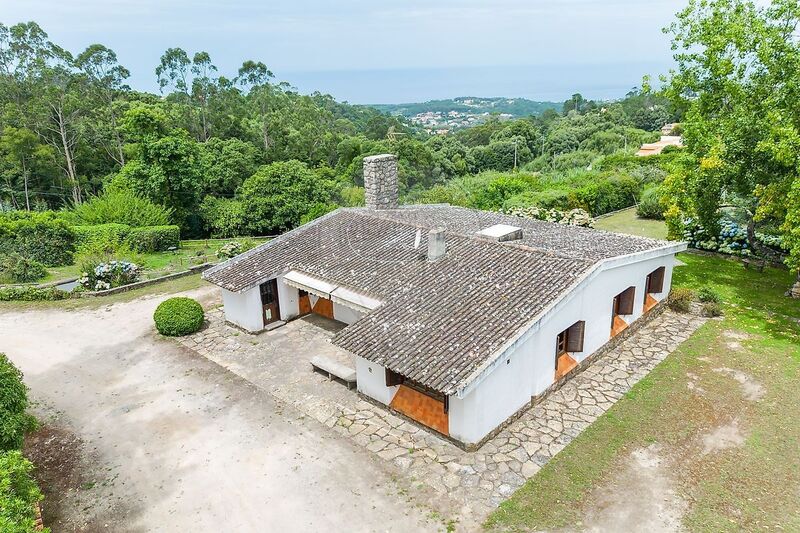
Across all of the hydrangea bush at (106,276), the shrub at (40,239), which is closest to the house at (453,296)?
the hydrangea bush at (106,276)

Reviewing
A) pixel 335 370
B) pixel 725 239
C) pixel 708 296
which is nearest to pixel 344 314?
pixel 335 370

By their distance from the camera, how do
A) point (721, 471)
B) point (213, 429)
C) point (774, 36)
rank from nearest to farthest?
point (721, 471)
point (213, 429)
point (774, 36)

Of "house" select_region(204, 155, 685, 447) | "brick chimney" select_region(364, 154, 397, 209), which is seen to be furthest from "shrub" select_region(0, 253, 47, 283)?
"brick chimney" select_region(364, 154, 397, 209)

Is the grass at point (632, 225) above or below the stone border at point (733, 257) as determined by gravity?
below

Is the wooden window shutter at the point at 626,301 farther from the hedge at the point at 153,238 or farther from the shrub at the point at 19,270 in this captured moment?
the shrub at the point at 19,270

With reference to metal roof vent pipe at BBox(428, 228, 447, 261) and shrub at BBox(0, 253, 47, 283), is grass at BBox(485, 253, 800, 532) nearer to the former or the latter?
metal roof vent pipe at BBox(428, 228, 447, 261)

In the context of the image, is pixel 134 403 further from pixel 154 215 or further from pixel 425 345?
pixel 154 215

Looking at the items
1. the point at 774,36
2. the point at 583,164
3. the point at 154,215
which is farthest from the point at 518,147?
the point at 774,36
